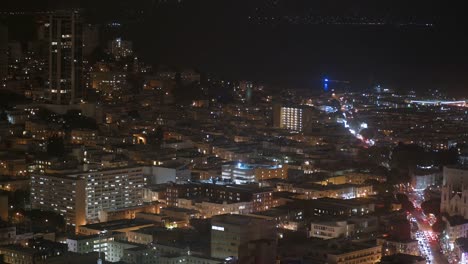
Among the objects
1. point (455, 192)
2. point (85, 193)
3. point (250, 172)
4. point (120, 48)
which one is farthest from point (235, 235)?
point (120, 48)

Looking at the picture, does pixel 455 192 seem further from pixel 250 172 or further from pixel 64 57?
pixel 64 57

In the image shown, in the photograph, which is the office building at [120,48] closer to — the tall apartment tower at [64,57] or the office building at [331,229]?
the tall apartment tower at [64,57]

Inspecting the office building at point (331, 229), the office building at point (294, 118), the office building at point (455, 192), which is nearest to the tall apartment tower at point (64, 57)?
the office building at point (294, 118)

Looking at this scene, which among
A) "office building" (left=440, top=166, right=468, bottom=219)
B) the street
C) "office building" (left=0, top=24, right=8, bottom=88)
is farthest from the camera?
"office building" (left=0, top=24, right=8, bottom=88)

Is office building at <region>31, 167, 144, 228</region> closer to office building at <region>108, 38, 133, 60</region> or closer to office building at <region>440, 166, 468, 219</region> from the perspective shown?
office building at <region>440, 166, 468, 219</region>

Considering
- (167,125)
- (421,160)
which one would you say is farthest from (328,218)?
(167,125)

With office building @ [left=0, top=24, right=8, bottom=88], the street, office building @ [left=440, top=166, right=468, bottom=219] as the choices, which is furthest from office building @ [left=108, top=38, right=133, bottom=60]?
office building @ [left=440, top=166, right=468, bottom=219]

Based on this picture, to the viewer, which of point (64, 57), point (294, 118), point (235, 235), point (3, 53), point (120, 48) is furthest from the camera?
point (120, 48)
